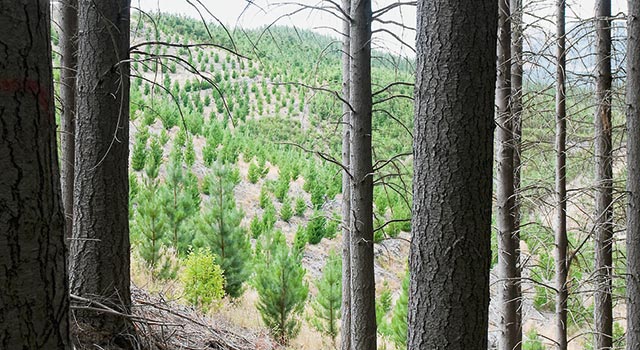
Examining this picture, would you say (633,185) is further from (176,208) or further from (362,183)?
(176,208)

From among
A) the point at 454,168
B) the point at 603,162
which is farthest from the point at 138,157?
the point at 454,168

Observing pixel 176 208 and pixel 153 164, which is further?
pixel 153 164

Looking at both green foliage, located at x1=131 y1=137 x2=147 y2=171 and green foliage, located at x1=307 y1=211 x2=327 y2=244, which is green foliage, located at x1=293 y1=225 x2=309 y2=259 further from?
green foliage, located at x1=131 y1=137 x2=147 y2=171

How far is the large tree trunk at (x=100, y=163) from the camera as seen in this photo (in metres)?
3.12

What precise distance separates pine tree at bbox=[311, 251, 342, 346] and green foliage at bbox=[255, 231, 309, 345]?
30 centimetres

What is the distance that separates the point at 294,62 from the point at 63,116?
3412cm

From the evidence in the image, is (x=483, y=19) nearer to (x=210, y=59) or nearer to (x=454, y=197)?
(x=454, y=197)

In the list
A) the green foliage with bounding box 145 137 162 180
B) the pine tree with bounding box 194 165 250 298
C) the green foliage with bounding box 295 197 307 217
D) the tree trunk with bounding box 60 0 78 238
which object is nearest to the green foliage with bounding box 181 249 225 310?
the pine tree with bounding box 194 165 250 298

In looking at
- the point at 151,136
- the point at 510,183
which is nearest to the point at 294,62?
the point at 151,136

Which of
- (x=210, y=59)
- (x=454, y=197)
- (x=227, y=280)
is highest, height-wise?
(x=210, y=59)

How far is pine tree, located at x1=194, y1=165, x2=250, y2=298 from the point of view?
34.4 ft

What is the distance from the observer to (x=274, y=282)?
9648 mm

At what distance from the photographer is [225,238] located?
10555mm

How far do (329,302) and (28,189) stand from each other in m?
8.88
